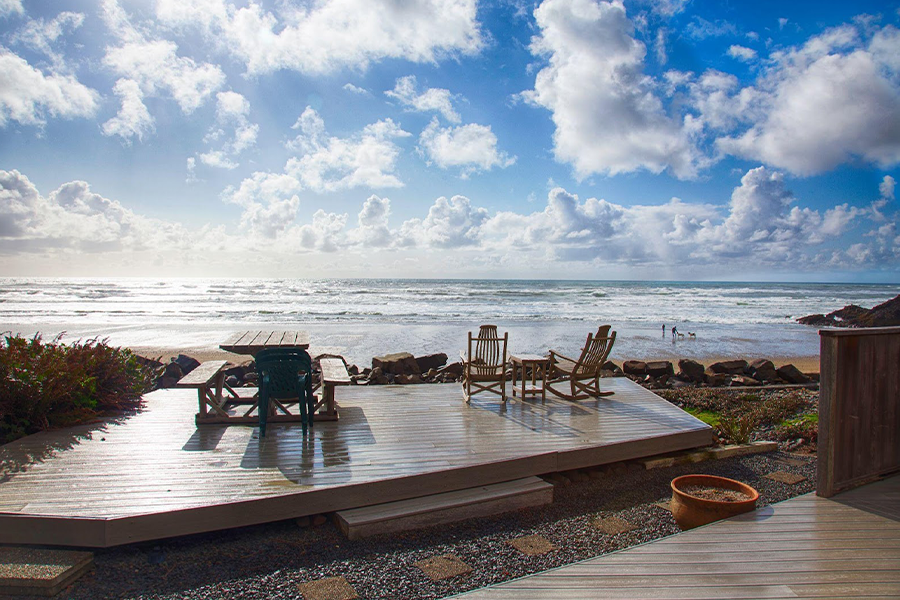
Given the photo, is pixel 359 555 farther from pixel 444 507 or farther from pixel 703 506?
pixel 703 506

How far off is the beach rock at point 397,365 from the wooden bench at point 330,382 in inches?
180

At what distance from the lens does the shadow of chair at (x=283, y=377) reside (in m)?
4.98

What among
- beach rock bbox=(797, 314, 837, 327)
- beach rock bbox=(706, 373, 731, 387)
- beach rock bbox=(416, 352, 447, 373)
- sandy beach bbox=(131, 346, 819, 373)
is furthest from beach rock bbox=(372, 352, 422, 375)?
beach rock bbox=(797, 314, 837, 327)

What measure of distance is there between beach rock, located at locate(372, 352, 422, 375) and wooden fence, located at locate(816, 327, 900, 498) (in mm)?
7639

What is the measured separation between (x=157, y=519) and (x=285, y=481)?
2.81 feet

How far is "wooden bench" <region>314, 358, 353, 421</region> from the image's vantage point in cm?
525

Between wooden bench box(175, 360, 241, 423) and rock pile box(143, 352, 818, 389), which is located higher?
wooden bench box(175, 360, 241, 423)

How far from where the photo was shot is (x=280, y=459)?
14.3 feet

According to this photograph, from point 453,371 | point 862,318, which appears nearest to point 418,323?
point 453,371

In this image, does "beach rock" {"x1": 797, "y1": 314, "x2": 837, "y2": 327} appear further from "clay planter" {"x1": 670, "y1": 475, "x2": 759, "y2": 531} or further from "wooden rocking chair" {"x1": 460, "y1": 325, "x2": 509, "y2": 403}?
"clay planter" {"x1": 670, "y1": 475, "x2": 759, "y2": 531}

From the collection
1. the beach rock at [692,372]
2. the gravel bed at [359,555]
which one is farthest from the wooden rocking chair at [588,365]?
the beach rock at [692,372]

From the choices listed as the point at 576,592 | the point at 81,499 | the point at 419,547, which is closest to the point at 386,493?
the point at 419,547

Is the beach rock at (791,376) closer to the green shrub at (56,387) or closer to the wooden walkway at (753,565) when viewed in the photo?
the wooden walkway at (753,565)

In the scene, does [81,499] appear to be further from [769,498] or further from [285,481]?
[769,498]
